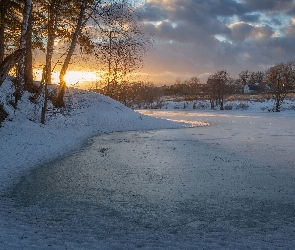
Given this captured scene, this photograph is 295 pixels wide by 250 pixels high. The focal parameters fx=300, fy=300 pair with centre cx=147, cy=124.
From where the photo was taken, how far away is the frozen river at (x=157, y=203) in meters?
4.00

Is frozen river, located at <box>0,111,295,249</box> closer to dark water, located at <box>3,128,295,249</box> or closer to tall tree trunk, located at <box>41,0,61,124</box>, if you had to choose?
dark water, located at <box>3,128,295,249</box>

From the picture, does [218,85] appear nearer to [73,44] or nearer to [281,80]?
[281,80]

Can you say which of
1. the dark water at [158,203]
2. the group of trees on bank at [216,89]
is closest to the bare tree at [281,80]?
the group of trees on bank at [216,89]

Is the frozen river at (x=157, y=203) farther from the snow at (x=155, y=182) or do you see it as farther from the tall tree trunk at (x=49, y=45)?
the tall tree trunk at (x=49, y=45)

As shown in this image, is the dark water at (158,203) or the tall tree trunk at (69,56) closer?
the dark water at (158,203)

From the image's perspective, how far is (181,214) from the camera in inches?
192

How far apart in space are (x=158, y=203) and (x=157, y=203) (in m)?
0.02

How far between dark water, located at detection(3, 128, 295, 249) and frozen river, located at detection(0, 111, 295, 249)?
14 mm

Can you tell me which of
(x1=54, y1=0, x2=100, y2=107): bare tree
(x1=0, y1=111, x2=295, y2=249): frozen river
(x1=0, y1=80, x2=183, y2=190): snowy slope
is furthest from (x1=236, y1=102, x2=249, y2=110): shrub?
(x1=0, y1=111, x2=295, y2=249): frozen river

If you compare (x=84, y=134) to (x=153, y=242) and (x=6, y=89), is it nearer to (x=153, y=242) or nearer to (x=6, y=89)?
(x=6, y=89)

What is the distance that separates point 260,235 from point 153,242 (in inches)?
58.4

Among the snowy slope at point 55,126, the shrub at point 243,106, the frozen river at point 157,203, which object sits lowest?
the frozen river at point 157,203

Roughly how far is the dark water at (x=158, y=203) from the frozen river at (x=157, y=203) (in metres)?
0.01

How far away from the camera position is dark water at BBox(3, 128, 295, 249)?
403 centimetres
